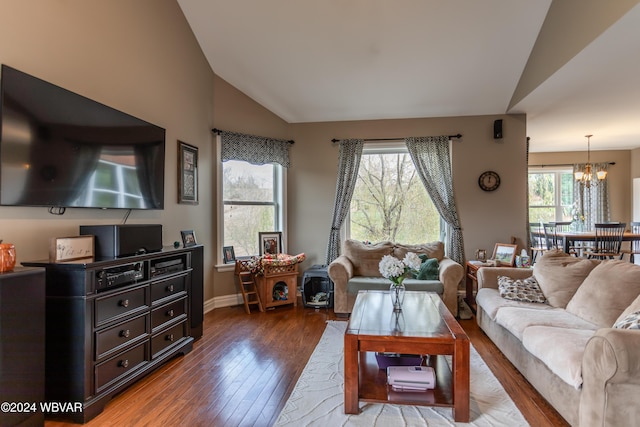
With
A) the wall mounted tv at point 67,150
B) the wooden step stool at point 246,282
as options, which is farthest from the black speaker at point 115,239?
the wooden step stool at point 246,282

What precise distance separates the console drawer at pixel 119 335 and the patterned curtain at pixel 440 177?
3.85 metres

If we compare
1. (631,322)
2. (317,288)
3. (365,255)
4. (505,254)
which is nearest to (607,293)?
(631,322)

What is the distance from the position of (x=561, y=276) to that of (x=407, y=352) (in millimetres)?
1858

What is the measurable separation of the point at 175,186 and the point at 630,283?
4.01 m

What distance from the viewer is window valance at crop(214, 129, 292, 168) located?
4520 mm

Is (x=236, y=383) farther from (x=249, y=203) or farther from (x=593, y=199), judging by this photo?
(x=593, y=199)

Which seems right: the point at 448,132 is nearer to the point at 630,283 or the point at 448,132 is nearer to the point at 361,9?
the point at 361,9

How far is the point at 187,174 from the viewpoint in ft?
12.6

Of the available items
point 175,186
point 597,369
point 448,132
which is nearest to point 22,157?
point 175,186

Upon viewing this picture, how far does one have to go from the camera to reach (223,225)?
4.59 meters

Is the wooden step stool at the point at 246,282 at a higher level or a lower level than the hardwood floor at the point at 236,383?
higher

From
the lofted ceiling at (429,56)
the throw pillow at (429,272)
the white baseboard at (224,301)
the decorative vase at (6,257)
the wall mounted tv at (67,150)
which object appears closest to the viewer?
the decorative vase at (6,257)

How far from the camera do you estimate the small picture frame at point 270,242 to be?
4695mm

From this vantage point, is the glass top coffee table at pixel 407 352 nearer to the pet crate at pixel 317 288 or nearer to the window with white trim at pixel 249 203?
the pet crate at pixel 317 288
